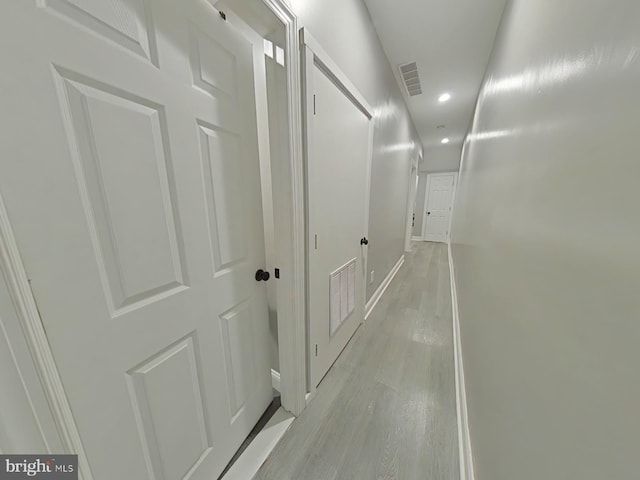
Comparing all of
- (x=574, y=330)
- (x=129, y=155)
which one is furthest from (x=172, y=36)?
(x=574, y=330)

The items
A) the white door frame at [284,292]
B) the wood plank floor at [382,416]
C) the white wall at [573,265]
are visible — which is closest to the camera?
the white wall at [573,265]

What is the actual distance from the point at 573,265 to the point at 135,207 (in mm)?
1119

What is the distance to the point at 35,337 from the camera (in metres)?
0.45

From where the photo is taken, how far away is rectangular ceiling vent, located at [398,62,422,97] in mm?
2506

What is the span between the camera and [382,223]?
109 inches

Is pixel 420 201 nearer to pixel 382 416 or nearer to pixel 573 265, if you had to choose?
pixel 382 416

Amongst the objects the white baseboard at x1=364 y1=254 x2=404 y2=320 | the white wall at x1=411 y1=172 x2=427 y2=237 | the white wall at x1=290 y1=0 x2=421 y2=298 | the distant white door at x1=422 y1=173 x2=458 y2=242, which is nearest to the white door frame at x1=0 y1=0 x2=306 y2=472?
the white wall at x1=290 y1=0 x2=421 y2=298

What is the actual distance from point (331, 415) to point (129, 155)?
1.65m

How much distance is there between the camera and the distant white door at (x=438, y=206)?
6348mm

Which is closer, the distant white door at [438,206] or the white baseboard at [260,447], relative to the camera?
the white baseboard at [260,447]

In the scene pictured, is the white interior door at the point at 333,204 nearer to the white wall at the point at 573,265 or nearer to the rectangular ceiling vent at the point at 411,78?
the white wall at the point at 573,265

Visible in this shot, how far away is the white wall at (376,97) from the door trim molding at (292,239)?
0.19 metres

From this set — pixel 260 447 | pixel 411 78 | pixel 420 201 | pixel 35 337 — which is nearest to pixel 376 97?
pixel 411 78

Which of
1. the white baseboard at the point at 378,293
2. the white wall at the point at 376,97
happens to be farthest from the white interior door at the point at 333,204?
the white baseboard at the point at 378,293
